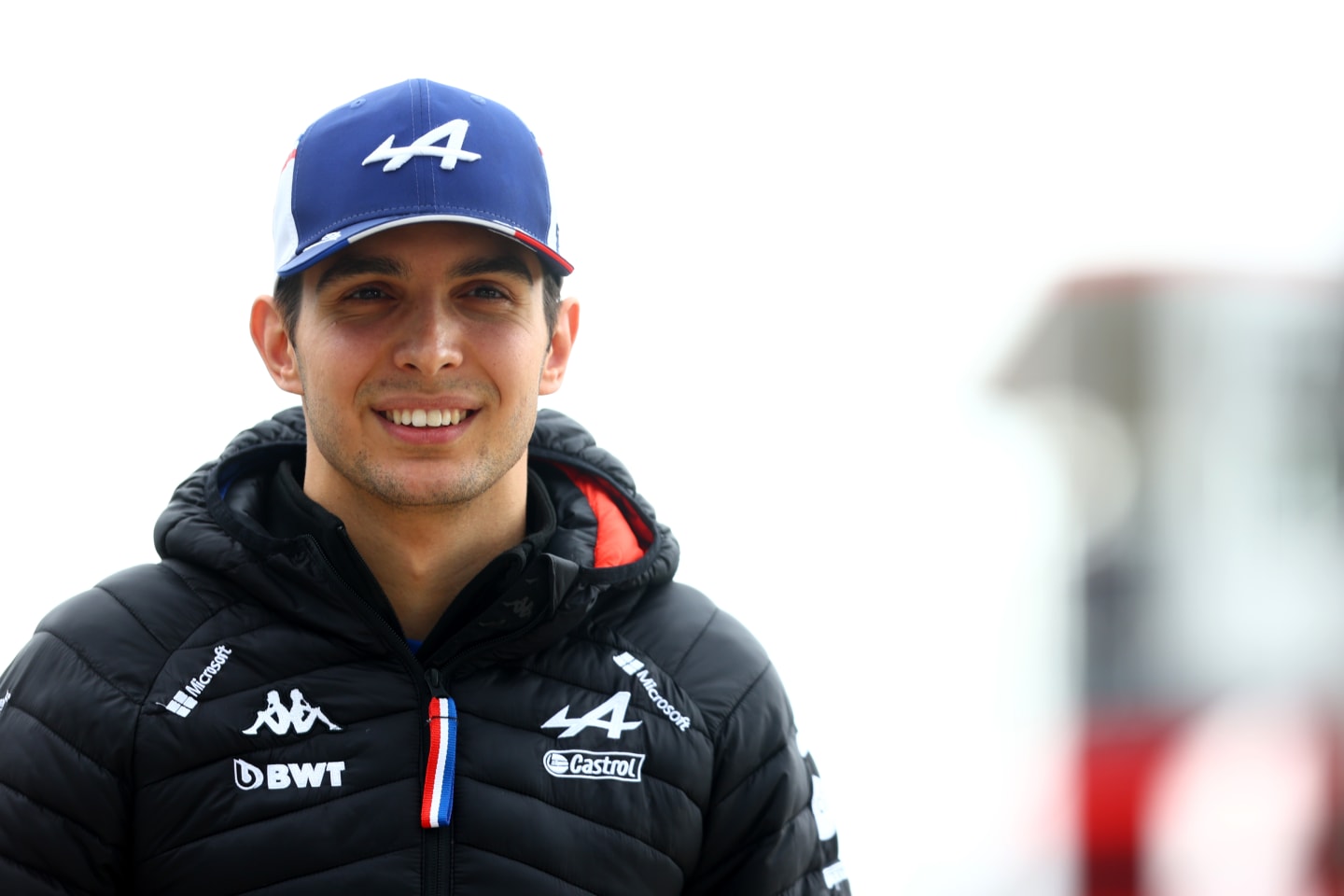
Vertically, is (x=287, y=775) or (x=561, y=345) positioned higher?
(x=561, y=345)

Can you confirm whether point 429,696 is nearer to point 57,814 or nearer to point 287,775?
point 287,775

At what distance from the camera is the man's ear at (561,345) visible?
1604 millimetres

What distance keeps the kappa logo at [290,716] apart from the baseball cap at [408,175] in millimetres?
447

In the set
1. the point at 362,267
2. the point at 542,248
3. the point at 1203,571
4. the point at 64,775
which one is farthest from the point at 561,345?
the point at 1203,571

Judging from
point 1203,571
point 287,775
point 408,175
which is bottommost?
point 1203,571

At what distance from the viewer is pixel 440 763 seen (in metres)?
1.33

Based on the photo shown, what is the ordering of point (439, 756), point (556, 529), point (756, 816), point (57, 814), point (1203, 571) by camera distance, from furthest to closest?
point (1203, 571)
point (556, 529)
point (756, 816)
point (439, 756)
point (57, 814)

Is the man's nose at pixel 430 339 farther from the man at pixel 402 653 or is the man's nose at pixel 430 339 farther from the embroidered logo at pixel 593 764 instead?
the embroidered logo at pixel 593 764

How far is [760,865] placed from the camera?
1.43m

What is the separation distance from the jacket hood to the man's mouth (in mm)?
160

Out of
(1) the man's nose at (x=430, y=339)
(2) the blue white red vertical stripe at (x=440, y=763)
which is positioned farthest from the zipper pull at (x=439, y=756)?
(1) the man's nose at (x=430, y=339)

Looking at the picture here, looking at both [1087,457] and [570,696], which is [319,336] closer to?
[570,696]

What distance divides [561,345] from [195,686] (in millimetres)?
580

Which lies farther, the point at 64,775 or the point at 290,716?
the point at 290,716
